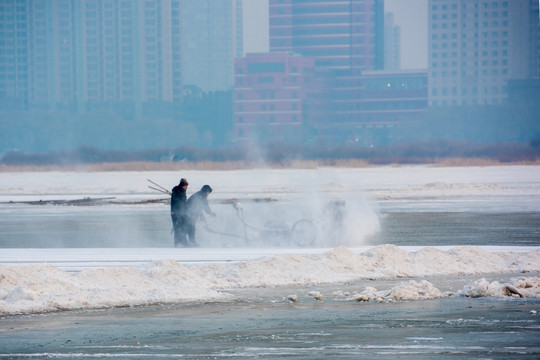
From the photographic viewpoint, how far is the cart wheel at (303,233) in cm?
1914

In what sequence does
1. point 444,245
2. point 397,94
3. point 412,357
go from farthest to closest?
point 397,94 → point 444,245 → point 412,357

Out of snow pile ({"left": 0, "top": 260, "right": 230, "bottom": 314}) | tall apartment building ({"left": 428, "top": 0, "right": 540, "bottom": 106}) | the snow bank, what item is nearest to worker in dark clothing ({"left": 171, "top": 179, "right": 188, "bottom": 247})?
the snow bank

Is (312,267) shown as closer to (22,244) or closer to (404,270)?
(404,270)

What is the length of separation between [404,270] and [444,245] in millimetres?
4563

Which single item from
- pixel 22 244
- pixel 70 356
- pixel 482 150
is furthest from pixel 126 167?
pixel 70 356

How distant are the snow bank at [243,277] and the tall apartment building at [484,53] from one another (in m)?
174

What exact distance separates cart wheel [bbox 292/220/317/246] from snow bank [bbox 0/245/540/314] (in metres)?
4.04

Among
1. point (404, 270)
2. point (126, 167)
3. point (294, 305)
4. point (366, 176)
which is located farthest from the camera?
point (126, 167)

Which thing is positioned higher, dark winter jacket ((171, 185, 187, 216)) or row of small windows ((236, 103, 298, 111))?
row of small windows ((236, 103, 298, 111))

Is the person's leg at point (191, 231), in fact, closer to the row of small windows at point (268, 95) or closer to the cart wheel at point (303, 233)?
the cart wheel at point (303, 233)

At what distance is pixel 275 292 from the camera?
12.4 meters

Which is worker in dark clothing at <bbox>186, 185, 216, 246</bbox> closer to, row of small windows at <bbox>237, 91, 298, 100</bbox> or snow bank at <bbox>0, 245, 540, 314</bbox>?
snow bank at <bbox>0, 245, 540, 314</bbox>

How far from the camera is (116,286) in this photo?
12.3 m

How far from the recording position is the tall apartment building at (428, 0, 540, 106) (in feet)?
614
